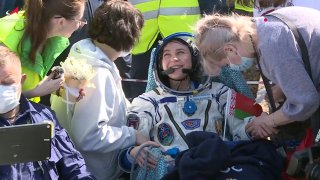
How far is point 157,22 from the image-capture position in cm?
455

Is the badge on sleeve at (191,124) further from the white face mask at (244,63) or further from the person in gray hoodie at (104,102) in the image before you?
the white face mask at (244,63)

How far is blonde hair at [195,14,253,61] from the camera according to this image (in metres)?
2.65

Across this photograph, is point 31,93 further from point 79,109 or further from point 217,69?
point 217,69

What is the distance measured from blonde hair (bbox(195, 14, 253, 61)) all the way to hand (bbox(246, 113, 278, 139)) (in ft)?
1.33

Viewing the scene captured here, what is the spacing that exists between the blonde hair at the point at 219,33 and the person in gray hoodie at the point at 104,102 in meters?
0.46

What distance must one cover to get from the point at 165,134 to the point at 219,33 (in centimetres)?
75

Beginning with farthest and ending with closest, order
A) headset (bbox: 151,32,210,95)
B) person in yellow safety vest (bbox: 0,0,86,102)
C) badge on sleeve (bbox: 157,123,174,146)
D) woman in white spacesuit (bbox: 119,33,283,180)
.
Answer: headset (bbox: 151,32,210,95)
badge on sleeve (bbox: 157,123,174,146)
person in yellow safety vest (bbox: 0,0,86,102)
woman in white spacesuit (bbox: 119,33,283,180)

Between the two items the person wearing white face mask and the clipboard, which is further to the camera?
the person wearing white face mask

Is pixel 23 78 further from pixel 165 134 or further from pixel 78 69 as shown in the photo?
pixel 165 134

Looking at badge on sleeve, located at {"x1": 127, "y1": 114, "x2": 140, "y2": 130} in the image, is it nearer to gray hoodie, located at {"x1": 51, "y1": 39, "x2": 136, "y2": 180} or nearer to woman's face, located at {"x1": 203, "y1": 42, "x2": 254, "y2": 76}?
gray hoodie, located at {"x1": 51, "y1": 39, "x2": 136, "y2": 180}

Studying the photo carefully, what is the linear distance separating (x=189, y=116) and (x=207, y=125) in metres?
0.12

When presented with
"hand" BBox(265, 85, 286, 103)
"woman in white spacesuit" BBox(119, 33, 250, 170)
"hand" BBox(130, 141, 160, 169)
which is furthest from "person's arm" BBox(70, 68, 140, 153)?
"hand" BBox(265, 85, 286, 103)

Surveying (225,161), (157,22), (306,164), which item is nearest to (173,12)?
(157,22)

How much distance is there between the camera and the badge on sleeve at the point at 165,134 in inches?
124
